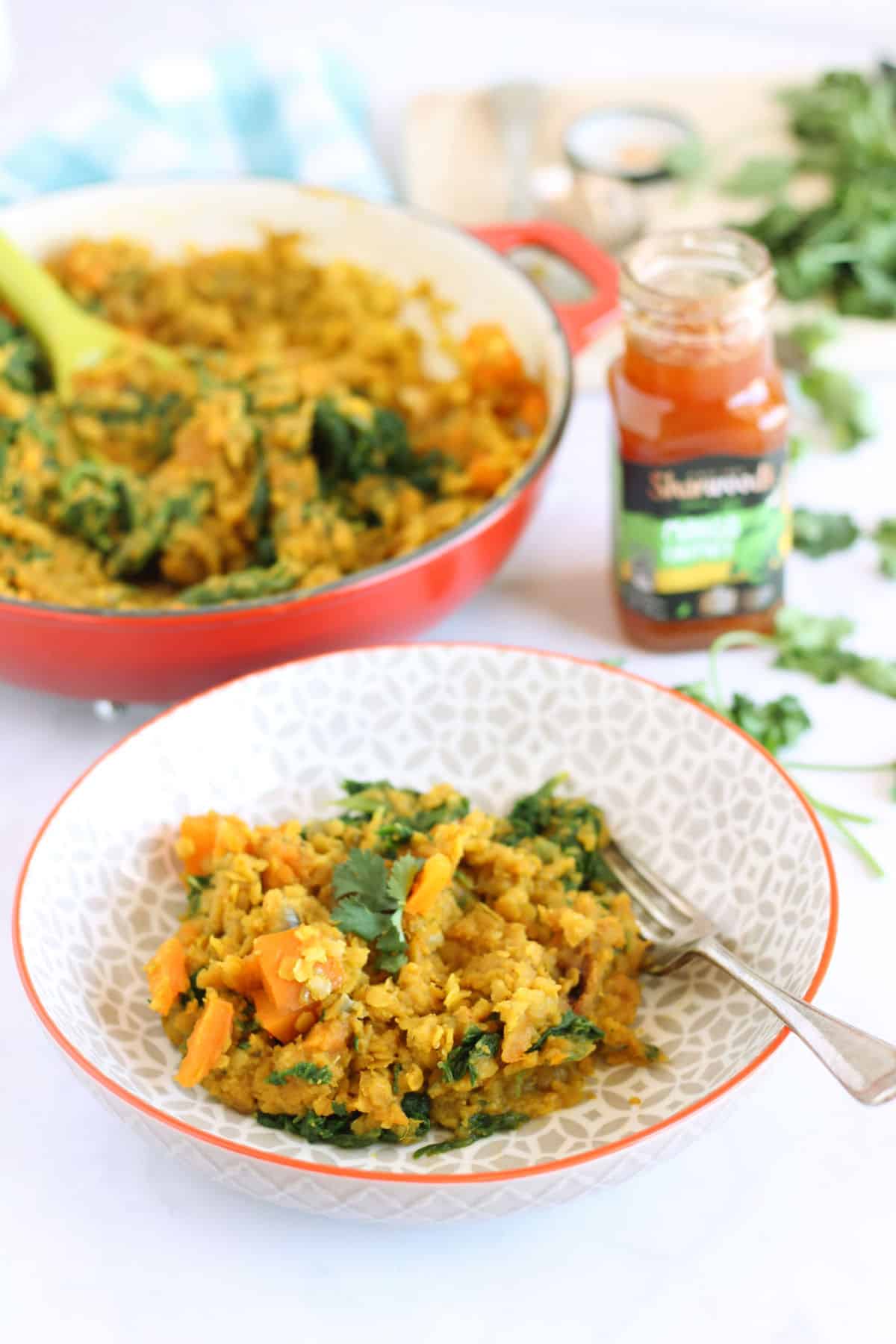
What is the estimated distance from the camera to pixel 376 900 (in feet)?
4.15

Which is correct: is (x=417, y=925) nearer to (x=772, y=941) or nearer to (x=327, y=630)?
(x=772, y=941)

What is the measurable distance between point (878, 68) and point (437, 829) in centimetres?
215

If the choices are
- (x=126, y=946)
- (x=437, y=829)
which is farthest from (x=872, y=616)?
(x=126, y=946)

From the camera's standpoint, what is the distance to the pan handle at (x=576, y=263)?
1911mm

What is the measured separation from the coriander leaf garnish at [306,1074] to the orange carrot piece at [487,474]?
0.88 m

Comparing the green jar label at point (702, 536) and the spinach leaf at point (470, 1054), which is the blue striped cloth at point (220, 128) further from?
the spinach leaf at point (470, 1054)

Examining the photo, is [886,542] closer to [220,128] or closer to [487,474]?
[487,474]

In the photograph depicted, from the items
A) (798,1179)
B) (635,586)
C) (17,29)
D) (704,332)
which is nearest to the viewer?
(798,1179)

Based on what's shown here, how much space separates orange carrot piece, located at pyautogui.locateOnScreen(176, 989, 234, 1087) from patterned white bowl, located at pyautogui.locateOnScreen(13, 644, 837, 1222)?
29 millimetres

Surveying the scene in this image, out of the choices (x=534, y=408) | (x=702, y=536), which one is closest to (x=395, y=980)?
(x=702, y=536)

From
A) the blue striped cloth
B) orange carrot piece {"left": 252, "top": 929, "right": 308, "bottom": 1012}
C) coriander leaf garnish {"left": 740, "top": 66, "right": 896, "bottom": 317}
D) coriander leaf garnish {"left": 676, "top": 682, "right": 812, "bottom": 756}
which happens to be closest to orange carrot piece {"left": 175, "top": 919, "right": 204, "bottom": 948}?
orange carrot piece {"left": 252, "top": 929, "right": 308, "bottom": 1012}

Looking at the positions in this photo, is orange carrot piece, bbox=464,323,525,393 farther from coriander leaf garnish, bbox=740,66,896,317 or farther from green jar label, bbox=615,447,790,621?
coriander leaf garnish, bbox=740,66,896,317

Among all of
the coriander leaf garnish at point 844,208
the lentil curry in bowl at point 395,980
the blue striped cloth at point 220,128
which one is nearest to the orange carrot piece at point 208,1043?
the lentil curry in bowl at point 395,980

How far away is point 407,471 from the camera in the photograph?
1.95 meters
